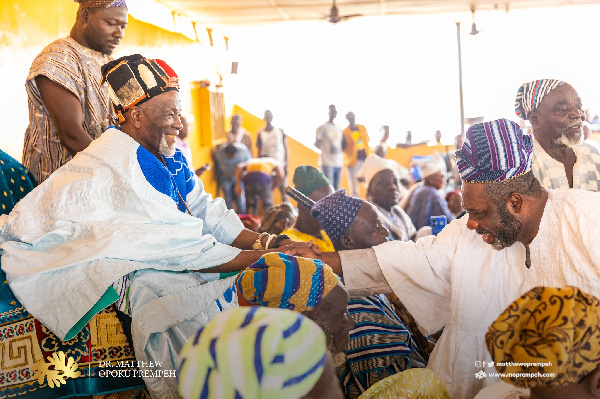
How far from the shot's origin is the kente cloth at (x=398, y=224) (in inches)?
226

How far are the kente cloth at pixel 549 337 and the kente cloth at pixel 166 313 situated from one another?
1295mm

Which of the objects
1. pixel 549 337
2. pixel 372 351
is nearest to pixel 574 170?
pixel 372 351

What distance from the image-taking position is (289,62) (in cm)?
1862

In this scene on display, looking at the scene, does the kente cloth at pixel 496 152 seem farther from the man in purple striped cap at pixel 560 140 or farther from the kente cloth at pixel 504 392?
the man in purple striped cap at pixel 560 140

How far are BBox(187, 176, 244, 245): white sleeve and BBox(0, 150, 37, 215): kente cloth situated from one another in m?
0.91

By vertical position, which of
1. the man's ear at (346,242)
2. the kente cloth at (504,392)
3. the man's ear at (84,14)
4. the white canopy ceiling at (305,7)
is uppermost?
the white canopy ceiling at (305,7)

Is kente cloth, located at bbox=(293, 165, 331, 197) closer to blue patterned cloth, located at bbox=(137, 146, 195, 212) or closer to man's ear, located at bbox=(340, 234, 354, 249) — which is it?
man's ear, located at bbox=(340, 234, 354, 249)

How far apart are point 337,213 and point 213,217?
77 centimetres

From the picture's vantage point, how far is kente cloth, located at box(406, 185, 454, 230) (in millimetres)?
6793

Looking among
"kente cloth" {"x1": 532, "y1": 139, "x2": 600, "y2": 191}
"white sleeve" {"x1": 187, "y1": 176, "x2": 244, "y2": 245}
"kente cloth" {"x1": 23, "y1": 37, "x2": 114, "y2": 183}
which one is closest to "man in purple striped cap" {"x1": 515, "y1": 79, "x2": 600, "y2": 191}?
"kente cloth" {"x1": 532, "y1": 139, "x2": 600, "y2": 191}

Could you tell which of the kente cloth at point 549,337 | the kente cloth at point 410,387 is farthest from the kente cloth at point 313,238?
the kente cloth at point 549,337

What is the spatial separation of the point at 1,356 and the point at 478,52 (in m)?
16.8

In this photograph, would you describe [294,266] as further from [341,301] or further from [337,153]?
[337,153]

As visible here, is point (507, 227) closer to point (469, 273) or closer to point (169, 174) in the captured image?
point (469, 273)
